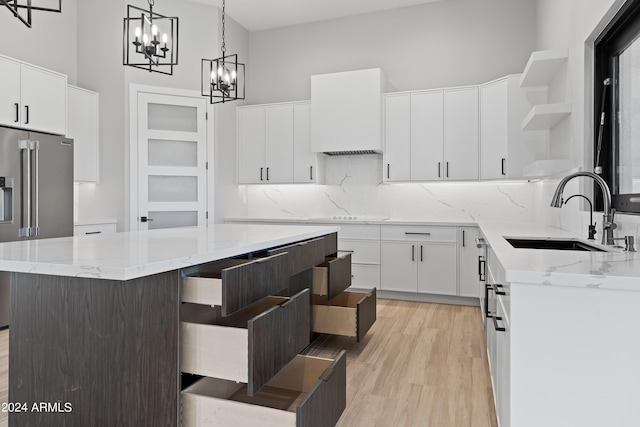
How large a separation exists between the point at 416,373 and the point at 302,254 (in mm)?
1030

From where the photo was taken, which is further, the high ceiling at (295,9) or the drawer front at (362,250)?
the high ceiling at (295,9)

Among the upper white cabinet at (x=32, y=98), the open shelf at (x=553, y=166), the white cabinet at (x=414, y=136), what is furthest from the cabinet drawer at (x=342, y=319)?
the upper white cabinet at (x=32, y=98)

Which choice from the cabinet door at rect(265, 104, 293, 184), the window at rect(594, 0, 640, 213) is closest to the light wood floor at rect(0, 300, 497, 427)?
the window at rect(594, 0, 640, 213)

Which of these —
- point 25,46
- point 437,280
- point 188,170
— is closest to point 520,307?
point 437,280

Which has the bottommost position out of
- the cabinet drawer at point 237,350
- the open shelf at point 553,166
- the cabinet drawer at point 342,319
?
the cabinet drawer at point 342,319

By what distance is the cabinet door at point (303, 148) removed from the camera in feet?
16.3

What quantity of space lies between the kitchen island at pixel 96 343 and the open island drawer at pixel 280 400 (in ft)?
0.37

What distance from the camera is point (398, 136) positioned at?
15.0ft

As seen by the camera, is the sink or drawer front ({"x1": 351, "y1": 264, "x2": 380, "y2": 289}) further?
drawer front ({"x1": 351, "y1": 264, "x2": 380, "y2": 289})

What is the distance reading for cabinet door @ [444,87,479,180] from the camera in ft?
14.1

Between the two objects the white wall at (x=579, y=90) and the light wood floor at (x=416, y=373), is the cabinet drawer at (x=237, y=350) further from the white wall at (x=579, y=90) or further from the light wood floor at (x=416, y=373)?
the white wall at (x=579, y=90)

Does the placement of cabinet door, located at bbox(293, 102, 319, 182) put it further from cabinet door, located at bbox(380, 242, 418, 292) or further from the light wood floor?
the light wood floor

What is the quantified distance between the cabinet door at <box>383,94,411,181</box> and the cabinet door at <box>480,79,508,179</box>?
2.45 ft

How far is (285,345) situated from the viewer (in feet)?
5.74
